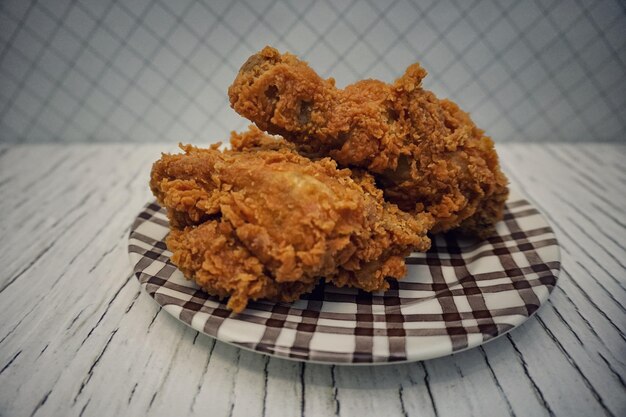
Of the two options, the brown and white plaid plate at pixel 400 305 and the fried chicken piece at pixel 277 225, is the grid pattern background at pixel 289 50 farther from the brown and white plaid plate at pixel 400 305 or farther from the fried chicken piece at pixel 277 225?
the fried chicken piece at pixel 277 225

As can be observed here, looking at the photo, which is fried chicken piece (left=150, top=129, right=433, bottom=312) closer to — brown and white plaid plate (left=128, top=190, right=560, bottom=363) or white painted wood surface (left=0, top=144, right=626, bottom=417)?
brown and white plaid plate (left=128, top=190, right=560, bottom=363)

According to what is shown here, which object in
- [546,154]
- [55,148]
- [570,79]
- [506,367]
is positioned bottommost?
[55,148]

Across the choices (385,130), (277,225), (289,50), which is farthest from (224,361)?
(289,50)

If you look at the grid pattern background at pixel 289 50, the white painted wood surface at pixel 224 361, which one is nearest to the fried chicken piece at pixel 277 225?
the white painted wood surface at pixel 224 361

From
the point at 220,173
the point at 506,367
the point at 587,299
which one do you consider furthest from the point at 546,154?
the point at 220,173

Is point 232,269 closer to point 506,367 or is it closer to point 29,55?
point 506,367

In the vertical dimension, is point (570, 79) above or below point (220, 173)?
above
